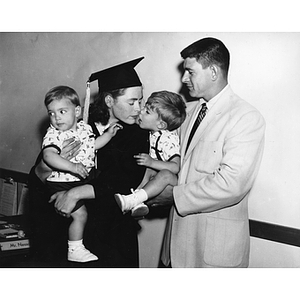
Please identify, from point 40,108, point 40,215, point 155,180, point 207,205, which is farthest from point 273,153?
point 40,108

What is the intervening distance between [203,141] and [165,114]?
34cm

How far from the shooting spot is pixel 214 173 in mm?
2252

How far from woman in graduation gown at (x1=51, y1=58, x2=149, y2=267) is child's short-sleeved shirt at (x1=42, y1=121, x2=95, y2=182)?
0.08m

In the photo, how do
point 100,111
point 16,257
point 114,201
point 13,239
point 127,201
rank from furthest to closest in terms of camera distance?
point 13,239 → point 16,257 → point 100,111 → point 114,201 → point 127,201

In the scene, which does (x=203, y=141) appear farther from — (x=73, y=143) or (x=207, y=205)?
(x=73, y=143)

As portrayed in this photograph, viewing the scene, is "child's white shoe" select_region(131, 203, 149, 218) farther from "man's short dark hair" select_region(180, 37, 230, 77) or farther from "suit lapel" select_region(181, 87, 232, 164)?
"man's short dark hair" select_region(180, 37, 230, 77)

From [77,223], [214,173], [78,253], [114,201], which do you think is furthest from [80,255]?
[214,173]

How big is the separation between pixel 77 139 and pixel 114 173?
31cm

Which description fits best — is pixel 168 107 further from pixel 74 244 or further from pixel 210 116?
pixel 74 244

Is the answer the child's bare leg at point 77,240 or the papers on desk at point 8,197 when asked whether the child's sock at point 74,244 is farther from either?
the papers on desk at point 8,197

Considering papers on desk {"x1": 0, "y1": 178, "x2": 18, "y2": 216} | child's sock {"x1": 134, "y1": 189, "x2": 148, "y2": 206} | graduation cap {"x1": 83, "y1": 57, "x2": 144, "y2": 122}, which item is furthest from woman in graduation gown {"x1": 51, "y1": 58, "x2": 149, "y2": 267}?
papers on desk {"x1": 0, "y1": 178, "x2": 18, "y2": 216}

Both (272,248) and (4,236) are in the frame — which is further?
(4,236)

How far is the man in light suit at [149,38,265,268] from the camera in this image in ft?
7.33

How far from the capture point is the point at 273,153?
101 inches
